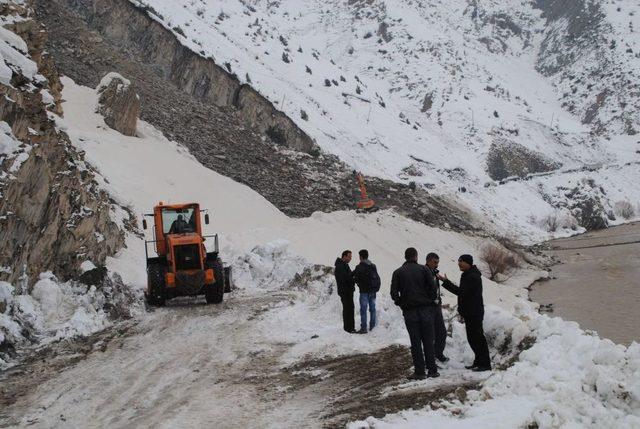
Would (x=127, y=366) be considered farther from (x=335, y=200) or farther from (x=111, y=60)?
(x=111, y=60)

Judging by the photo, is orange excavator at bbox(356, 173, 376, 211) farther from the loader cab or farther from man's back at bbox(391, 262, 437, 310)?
man's back at bbox(391, 262, 437, 310)

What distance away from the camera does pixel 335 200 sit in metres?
32.2

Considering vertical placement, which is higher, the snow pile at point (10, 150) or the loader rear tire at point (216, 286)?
the snow pile at point (10, 150)

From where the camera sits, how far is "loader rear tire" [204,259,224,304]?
1401 cm

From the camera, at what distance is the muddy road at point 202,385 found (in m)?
6.75

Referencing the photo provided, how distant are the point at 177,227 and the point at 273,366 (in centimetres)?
676

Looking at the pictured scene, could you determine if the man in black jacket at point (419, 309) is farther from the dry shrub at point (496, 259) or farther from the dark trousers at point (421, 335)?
the dry shrub at point (496, 259)

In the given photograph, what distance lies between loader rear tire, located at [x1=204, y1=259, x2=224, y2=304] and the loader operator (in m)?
1.14

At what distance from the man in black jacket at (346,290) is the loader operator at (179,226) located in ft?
18.2

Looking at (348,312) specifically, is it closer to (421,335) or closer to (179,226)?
(421,335)

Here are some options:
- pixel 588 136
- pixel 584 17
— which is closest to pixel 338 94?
pixel 588 136

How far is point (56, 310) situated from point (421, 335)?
8048mm

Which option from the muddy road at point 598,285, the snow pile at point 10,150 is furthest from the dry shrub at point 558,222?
the snow pile at point 10,150

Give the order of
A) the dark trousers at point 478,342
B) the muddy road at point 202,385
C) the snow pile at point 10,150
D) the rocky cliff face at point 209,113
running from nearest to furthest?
the muddy road at point 202,385 < the dark trousers at point 478,342 < the snow pile at point 10,150 < the rocky cliff face at point 209,113
